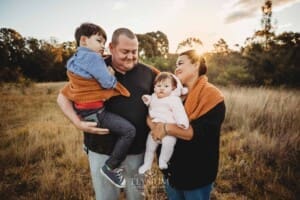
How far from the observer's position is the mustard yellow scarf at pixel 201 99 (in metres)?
1.84

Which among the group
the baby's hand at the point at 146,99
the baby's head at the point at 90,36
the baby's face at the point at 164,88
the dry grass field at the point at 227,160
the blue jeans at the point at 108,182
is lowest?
the dry grass field at the point at 227,160

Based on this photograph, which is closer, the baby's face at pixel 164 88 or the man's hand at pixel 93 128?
the baby's face at pixel 164 88

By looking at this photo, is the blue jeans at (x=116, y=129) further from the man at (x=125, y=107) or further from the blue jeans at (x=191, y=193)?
the blue jeans at (x=191, y=193)

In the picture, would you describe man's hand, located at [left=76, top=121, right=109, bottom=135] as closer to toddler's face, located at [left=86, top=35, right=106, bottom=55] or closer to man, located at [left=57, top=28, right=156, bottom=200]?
man, located at [left=57, top=28, right=156, bottom=200]

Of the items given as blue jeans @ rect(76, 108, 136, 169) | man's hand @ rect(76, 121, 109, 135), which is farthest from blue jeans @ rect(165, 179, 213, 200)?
man's hand @ rect(76, 121, 109, 135)

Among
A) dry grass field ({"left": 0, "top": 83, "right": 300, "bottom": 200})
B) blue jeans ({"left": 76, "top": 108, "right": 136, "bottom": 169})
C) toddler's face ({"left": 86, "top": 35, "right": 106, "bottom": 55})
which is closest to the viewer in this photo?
blue jeans ({"left": 76, "top": 108, "right": 136, "bottom": 169})

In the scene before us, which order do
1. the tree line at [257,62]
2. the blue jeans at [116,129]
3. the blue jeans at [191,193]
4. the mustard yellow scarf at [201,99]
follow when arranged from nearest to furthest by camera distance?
1. the mustard yellow scarf at [201,99]
2. the blue jeans at [191,193]
3. the blue jeans at [116,129]
4. the tree line at [257,62]

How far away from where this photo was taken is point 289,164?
4.43 m

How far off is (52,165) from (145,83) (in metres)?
3.72

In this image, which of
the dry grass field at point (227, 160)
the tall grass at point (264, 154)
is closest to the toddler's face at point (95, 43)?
the dry grass field at point (227, 160)

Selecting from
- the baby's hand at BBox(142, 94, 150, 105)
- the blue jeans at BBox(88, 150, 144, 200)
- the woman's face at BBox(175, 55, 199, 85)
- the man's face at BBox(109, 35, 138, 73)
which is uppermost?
the man's face at BBox(109, 35, 138, 73)

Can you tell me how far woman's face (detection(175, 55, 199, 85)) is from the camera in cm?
200

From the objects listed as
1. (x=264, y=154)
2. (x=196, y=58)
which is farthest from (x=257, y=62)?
(x=196, y=58)

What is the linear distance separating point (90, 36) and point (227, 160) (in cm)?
392
